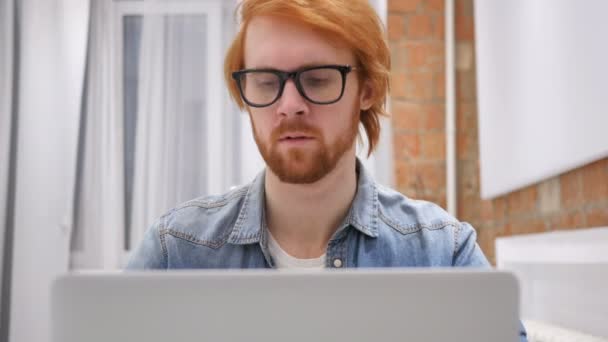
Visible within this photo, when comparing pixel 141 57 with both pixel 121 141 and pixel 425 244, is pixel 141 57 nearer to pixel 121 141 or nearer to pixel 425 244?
pixel 121 141

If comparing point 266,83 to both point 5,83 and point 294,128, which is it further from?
point 5,83

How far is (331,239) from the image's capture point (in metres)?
1.23

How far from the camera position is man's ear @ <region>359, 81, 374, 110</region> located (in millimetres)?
1343

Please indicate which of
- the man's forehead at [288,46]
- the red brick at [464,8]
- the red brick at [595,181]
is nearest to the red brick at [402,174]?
the red brick at [464,8]

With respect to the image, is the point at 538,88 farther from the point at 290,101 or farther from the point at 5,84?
the point at 5,84

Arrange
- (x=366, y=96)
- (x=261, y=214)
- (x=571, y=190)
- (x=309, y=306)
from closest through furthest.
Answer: (x=309, y=306) < (x=261, y=214) < (x=366, y=96) < (x=571, y=190)

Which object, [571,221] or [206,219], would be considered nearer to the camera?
[206,219]

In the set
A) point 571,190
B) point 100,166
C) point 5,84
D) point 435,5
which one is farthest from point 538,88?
point 5,84

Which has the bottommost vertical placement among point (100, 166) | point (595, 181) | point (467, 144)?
point (595, 181)

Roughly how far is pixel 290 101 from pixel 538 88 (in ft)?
3.80

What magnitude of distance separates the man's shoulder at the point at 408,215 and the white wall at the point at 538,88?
471 millimetres

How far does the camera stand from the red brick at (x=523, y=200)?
217 centimetres

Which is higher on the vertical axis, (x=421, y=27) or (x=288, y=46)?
(x=421, y=27)

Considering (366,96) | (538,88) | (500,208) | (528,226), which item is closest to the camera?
(366,96)
